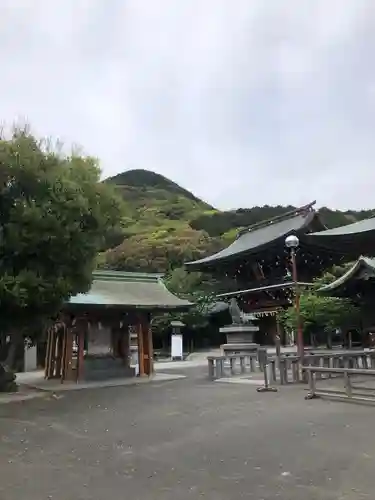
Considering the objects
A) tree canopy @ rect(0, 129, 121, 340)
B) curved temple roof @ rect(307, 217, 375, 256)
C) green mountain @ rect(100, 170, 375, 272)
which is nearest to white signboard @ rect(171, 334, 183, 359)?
green mountain @ rect(100, 170, 375, 272)

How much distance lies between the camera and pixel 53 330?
61.5 ft

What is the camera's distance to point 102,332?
1822cm

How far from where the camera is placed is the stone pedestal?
2003 centimetres

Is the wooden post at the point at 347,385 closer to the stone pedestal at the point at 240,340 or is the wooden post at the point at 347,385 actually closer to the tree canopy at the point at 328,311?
the tree canopy at the point at 328,311

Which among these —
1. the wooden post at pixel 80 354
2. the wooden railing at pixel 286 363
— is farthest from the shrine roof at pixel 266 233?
the wooden post at pixel 80 354

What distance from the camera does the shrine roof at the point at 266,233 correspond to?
107 feet

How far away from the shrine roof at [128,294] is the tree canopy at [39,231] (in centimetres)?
279

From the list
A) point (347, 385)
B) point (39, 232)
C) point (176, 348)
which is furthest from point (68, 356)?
point (176, 348)

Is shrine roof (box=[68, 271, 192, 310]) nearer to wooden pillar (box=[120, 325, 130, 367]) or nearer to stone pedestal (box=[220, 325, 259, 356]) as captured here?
wooden pillar (box=[120, 325, 130, 367])

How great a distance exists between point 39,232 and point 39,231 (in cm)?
3

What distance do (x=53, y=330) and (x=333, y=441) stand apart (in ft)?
44.8

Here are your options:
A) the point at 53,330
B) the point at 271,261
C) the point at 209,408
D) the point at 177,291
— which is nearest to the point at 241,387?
the point at 209,408

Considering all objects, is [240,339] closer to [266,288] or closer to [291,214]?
[266,288]

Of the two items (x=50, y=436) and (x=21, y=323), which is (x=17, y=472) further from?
(x=21, y=323)
